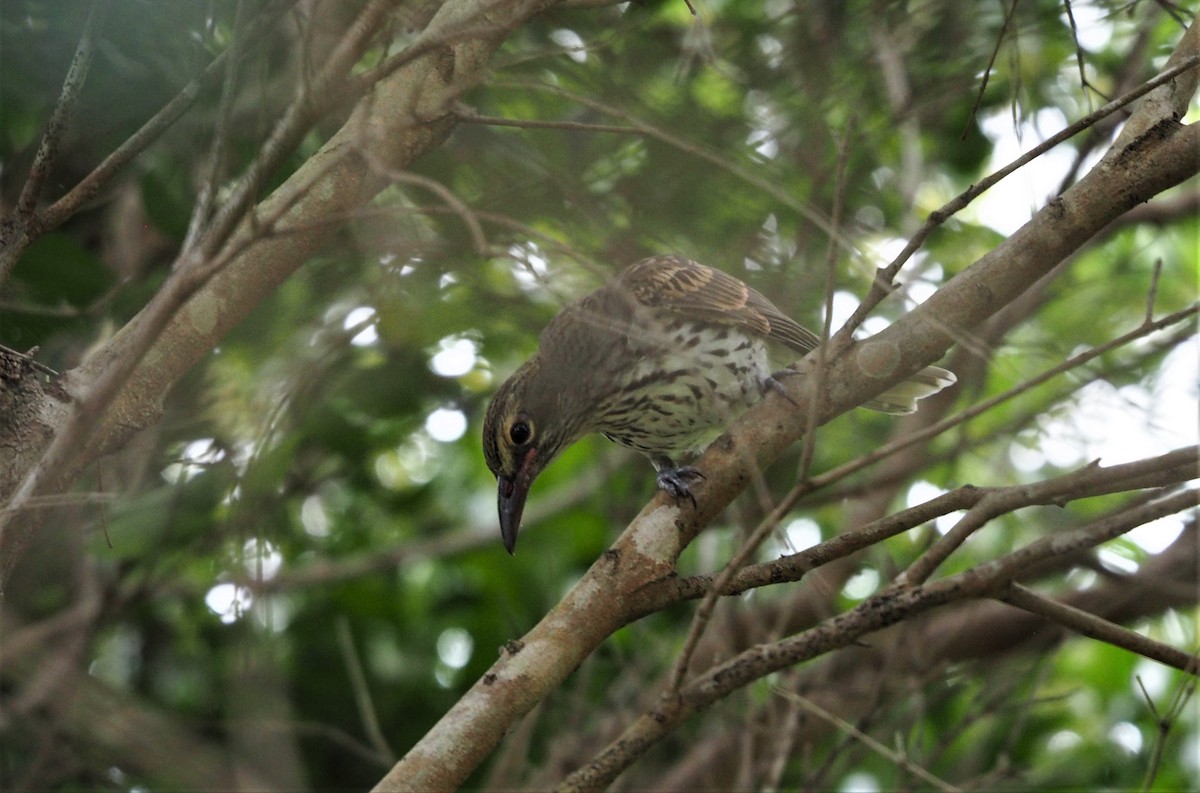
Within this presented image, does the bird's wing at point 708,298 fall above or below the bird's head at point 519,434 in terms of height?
above

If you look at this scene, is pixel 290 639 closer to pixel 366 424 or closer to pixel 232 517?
pixel 366 424

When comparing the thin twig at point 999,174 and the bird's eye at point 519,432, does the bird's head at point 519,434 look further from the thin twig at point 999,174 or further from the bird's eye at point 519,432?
the thin twig at point 999,174

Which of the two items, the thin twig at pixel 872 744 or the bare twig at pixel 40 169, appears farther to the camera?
the thin twig at pixel 872 744

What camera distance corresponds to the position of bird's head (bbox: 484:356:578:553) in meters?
3.80

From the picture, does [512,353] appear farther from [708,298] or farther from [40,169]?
[40,169]

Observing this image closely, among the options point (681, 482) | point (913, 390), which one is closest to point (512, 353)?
point (913, 390)

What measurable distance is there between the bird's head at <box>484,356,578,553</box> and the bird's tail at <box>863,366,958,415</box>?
3.27 ft

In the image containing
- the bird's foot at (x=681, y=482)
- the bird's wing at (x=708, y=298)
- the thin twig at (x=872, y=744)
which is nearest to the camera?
the bird's foot at (x=681, y=482)

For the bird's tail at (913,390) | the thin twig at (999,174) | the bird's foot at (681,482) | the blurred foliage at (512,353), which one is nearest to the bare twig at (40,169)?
the blurred foliage at (512,353)

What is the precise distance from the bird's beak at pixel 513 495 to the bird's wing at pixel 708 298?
0.62 m

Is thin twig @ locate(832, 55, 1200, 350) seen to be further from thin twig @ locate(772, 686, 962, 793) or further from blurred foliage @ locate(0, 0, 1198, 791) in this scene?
blurred foliage @ locate(0, 0, 1198, 791)

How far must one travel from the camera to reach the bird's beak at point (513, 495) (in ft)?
12.3

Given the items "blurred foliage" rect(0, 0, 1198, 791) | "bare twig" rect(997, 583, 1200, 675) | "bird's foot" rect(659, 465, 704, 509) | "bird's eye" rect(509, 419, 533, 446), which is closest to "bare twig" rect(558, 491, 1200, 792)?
"bare twig" rect(997, 583, 1200, 675)

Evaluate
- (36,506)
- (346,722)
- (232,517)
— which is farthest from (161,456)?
(36,506)
